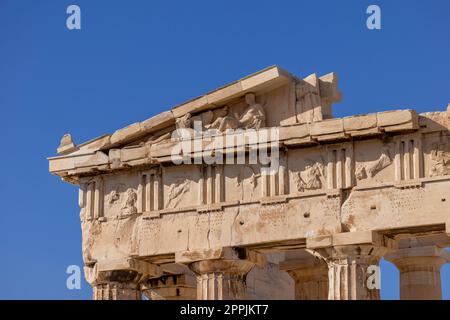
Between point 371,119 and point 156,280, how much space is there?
8.35 m

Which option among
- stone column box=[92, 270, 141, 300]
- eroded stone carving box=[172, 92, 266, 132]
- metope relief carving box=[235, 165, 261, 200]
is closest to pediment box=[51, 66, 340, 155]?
eroded stone carving box=[172, 92, 266, 132]

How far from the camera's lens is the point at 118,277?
34781mm

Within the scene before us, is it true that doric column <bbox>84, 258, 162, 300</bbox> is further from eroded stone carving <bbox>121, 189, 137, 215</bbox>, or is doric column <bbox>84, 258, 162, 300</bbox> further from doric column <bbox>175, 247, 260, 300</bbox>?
doric column <bbox>175, 247, 260, 300</bbox>

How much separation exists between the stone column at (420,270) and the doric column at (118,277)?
5881 millimetres

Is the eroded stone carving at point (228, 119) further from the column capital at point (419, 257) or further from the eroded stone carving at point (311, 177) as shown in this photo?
the column capital at point (419, 257)

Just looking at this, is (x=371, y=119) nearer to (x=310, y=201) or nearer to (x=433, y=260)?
(x=310, y=201)

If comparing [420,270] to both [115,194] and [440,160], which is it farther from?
[115,194]

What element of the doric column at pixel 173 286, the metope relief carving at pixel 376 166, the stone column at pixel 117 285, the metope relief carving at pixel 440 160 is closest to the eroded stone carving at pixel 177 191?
the stone column at pixel 117 285

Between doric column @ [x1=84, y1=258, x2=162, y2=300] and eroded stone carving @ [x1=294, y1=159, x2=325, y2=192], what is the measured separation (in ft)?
14.3

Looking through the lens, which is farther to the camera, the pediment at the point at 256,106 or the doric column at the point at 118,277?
the doric column at the point at 118,277

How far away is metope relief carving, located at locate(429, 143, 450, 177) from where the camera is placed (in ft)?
103

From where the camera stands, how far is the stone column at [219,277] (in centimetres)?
3359
